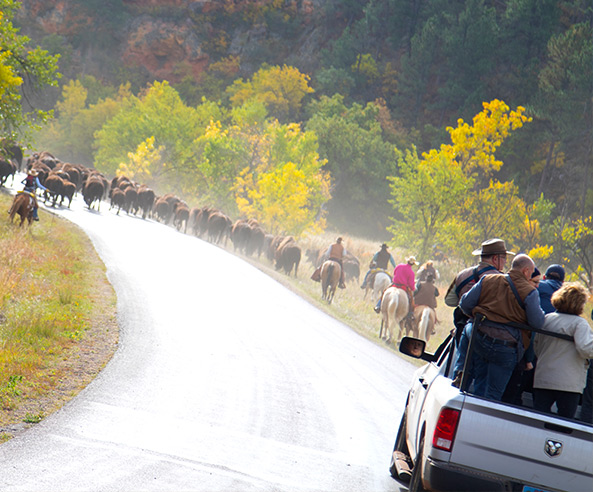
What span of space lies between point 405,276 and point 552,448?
47.4ft

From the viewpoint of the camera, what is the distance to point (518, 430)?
4809mm

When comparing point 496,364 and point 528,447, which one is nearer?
point 528,447

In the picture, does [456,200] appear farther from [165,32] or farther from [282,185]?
[165,32]

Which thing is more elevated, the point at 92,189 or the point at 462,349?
the point at 92,189

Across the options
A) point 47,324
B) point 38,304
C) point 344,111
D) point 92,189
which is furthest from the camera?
point 344,111

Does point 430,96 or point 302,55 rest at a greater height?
point 302,55

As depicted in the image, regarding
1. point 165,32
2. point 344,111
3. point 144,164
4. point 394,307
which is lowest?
point 394,307

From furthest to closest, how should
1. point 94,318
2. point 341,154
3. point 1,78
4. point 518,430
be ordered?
point 341,154 → point 1,78 → point 94,318 → point 518,430

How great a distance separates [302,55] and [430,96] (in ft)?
109

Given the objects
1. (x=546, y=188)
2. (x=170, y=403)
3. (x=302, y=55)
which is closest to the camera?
(x=170, y=403)

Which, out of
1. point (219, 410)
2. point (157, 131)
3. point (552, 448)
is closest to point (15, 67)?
point (219, 410)

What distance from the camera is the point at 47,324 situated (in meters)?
11.7

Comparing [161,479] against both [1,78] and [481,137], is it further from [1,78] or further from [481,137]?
[481,137]

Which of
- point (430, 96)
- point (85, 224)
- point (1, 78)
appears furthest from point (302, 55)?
point (1, 78)
